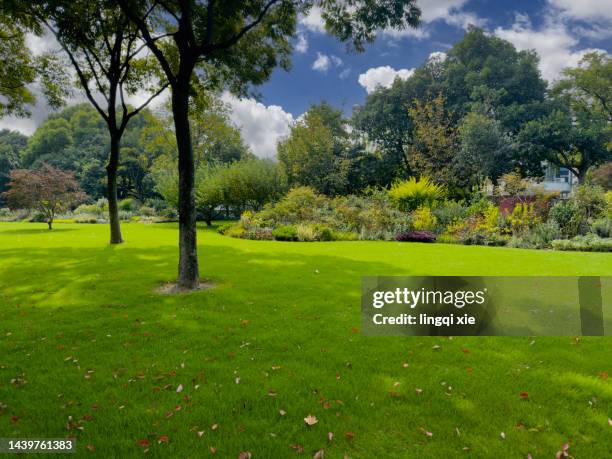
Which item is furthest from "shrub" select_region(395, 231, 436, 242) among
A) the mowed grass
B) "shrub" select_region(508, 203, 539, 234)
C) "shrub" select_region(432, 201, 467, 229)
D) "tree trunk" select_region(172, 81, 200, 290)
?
"tree trunk" select_region(172, 81, 200, 290)

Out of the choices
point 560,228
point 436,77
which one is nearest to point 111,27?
point 560,228

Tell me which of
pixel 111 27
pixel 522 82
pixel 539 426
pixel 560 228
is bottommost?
pixel 539 426

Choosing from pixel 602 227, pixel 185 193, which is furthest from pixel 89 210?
pixel 602 227

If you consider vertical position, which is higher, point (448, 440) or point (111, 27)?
point (111, 27)

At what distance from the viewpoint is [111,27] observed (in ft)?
39.9

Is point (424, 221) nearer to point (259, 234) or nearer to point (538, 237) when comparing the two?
point (538, 237)

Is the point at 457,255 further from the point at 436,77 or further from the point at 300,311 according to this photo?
the point at 436,77

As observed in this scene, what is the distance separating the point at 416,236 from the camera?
50.0 ft

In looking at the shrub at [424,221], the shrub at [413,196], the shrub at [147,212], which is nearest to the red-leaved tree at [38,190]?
the shrub at [147,212]

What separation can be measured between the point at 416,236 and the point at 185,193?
35.3 ft

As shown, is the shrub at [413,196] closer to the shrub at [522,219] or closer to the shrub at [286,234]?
the shrub at [522,219]

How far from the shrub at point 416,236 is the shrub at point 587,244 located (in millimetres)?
4350

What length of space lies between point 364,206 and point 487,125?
14473 millimetres

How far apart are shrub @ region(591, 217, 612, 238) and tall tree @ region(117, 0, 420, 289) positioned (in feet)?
36.3
